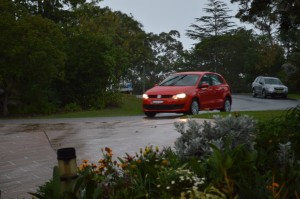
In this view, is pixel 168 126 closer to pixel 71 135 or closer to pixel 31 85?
pixel 71 135

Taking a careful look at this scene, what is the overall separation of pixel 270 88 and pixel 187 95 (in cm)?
1979

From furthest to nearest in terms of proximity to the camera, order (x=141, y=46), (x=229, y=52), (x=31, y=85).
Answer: (x=229, y=52), (x=141, y=46), (x=31, y=85)

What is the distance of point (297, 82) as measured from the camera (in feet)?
15.1

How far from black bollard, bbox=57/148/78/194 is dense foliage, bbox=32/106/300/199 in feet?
0.13

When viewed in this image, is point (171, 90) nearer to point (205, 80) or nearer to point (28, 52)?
point (205, 80)

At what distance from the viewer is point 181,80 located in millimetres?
16875

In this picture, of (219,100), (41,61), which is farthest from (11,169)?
(41,61)

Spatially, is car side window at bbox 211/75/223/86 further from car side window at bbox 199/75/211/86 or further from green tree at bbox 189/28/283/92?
green tree at bbox 189/28/283/92

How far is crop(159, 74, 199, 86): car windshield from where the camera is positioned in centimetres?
1667

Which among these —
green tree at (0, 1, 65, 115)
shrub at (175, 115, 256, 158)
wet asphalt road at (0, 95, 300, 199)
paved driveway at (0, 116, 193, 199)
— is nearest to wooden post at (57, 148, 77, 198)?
shrub at (175, 115, 256, 158)

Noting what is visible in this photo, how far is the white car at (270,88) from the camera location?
33.8 meters

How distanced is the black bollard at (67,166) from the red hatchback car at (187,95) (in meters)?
12.1

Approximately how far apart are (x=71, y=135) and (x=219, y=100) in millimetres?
9559

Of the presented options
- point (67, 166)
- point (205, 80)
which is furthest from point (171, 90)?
point (67, 166)
